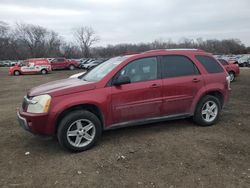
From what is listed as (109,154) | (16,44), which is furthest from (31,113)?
(16,44)

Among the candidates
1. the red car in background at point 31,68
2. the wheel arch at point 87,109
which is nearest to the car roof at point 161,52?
the wheel arch at point 87,109

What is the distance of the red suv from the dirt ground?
349 millimetres

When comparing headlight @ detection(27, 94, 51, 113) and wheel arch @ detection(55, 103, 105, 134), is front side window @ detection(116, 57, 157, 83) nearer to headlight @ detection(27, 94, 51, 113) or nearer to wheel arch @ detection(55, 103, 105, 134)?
wheel arch @ detection(55, 103, 105, 134)

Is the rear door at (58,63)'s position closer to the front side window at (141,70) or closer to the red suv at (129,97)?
the red suv at (129,97)

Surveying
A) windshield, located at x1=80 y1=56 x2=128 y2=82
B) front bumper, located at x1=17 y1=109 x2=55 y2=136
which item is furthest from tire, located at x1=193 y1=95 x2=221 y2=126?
front bumper, located at x1=17 y1=109 x2=55 y2=136

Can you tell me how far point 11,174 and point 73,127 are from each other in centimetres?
121

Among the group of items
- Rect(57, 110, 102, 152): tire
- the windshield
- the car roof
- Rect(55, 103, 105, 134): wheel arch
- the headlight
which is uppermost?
the car roof

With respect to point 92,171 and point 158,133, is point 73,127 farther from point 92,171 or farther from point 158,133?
point 158,133

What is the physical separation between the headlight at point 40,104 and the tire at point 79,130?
0.37m

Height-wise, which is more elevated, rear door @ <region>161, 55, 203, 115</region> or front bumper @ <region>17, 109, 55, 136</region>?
rear door @ <region>161, 55, 203, 115</region>

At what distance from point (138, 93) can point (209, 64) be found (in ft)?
6.55

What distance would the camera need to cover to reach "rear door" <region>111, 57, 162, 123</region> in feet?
16.1

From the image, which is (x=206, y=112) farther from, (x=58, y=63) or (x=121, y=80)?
(x=58, y=63)

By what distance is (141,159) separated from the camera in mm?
4273
